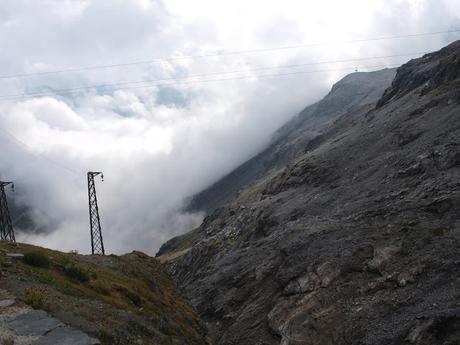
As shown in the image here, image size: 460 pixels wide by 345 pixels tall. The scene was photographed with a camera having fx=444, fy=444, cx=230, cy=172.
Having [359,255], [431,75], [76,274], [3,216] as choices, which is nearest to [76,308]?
[76,274]

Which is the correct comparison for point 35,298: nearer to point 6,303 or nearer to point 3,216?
point 6,303

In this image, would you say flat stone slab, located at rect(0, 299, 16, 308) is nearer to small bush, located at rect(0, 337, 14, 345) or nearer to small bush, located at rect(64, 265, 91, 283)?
small bush, located at rect(0, 337, 14, 345)

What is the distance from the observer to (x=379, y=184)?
52406mm

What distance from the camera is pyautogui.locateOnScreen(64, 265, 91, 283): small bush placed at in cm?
3350

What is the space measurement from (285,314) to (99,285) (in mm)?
14903

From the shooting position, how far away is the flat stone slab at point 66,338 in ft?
64.4

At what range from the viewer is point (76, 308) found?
82.6 ft

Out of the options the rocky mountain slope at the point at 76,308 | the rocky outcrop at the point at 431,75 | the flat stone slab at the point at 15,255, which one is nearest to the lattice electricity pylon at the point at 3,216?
the rocky mountain slope at the point at 76,308

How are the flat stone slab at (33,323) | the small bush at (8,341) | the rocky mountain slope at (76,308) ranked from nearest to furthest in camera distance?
the small bush at (8,341) < the flat stone slab at (33,323) < the rocky mountain slope at (76,308)

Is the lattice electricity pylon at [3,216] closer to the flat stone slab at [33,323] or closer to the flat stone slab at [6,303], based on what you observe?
the flat stone slab at [6,303]

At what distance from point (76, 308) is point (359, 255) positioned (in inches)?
913

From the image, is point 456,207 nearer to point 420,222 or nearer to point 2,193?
point 420,222

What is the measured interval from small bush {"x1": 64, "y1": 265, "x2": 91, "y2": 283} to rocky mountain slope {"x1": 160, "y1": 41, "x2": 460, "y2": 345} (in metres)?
13.8

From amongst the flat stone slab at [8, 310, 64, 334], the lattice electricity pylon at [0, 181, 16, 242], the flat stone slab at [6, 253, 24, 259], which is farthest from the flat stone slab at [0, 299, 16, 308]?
the lattice electricity pylon at [0, 181, 16, 242]
